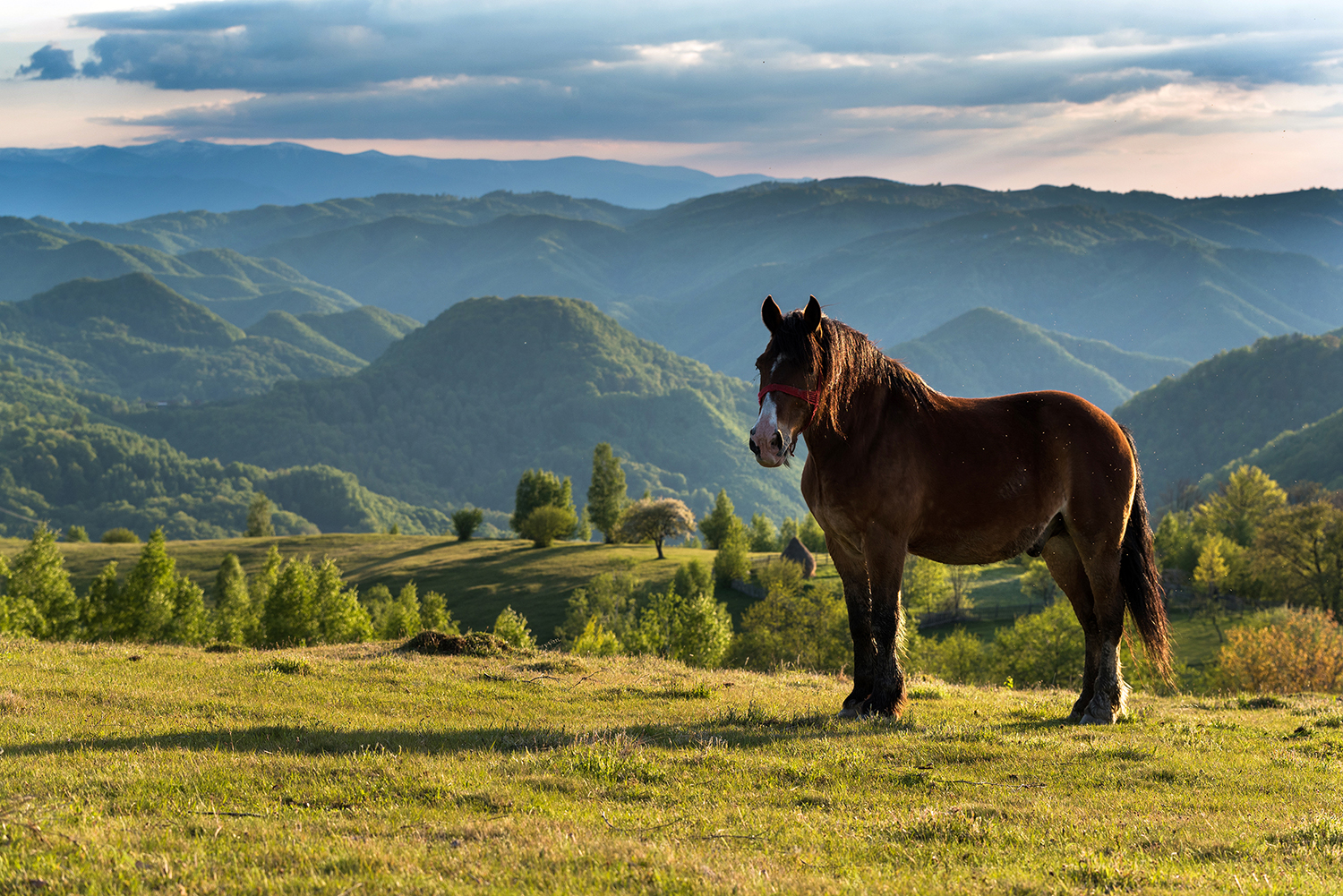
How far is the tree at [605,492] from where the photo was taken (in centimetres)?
11281

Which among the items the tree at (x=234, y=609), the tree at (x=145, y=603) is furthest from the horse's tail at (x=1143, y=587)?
the tree at (x=145, y=603)

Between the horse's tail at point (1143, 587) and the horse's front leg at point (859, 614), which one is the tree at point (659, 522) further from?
the horse's front leg at point (859, 614)

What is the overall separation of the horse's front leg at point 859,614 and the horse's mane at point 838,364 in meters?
1.73

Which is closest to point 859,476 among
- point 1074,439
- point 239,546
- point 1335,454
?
point 1074,439

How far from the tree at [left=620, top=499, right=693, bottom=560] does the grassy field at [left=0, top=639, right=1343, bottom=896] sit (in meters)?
91.7

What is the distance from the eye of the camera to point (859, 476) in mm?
10609

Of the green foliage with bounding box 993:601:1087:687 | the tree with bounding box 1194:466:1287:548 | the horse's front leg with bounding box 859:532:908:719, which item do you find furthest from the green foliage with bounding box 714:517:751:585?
the horse's front leg with bounding box 859:532:908:719

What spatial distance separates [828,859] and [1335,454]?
9482 inches

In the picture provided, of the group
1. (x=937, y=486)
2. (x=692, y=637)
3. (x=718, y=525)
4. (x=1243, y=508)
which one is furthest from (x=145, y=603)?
(x=1243, y=508)

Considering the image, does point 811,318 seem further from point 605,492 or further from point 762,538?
point 762,538

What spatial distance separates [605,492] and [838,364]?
4071 inches

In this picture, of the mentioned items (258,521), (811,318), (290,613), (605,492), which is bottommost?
(258,521)

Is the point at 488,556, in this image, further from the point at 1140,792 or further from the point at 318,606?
the point at 1140,792

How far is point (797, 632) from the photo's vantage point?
256 feet
